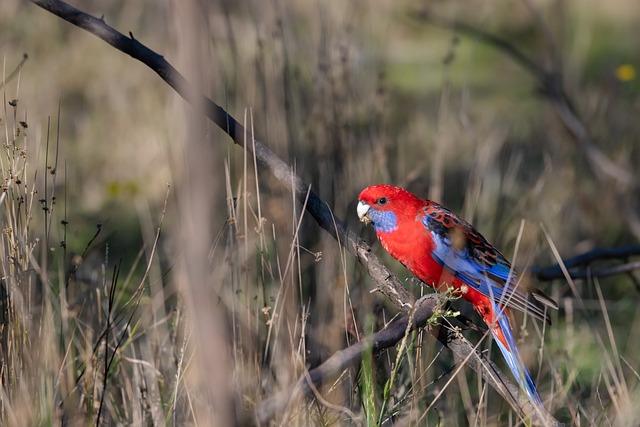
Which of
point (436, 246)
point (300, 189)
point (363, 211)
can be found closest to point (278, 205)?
point (363, 211)

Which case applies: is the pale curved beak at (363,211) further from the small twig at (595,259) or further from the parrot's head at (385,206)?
the small twig at (595,259)

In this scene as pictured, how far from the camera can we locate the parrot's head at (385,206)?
2633 mm

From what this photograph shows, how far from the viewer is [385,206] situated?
2.65m

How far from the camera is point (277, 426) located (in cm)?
183

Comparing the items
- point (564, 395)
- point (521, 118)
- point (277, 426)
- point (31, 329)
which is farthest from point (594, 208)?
point (31, 329)

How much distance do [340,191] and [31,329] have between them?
1336 millimetres

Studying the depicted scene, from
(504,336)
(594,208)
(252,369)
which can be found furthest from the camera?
(594,208)

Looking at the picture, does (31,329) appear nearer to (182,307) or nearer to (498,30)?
(182,307)

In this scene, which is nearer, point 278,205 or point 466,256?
point 466,256

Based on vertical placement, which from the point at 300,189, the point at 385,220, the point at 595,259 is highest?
the point at 300,189

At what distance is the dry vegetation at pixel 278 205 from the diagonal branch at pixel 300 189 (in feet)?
0.22

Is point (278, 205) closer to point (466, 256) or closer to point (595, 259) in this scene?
point (466, 256)

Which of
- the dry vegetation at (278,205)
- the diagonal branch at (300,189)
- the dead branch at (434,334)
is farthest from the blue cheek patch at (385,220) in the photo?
the diagonal branch at (300,189)

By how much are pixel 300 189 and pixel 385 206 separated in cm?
81
